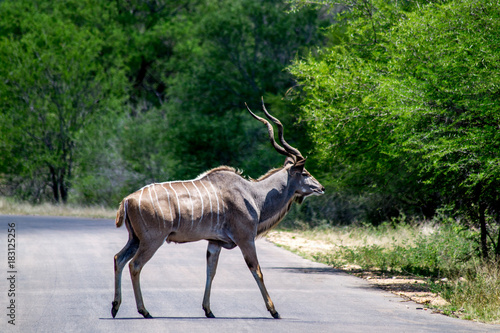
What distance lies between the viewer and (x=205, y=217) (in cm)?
959

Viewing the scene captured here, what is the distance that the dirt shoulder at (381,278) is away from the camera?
11812 mm

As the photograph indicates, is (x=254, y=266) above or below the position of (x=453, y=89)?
below

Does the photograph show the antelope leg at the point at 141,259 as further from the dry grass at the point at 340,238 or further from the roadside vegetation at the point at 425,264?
the dry grass at the point at 340,238

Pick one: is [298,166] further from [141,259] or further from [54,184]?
[54,184]

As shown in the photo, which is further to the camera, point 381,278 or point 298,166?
point 381,278

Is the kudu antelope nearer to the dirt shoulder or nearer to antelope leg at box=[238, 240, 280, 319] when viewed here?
antelope leg at box=[238, 240, 280, 319]

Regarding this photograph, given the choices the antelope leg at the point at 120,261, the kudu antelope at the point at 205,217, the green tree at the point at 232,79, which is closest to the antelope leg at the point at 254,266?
the kudu antelope at the point at 205,217

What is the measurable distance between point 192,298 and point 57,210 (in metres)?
23.3

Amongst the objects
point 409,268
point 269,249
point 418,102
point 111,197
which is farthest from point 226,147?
point 418,102

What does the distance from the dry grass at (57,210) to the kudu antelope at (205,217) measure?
21.3 metres

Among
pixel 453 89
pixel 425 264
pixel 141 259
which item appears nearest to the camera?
pixel 141 259

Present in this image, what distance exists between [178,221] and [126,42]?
37851mm

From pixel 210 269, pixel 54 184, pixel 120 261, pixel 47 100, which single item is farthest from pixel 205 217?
pixel 54 184

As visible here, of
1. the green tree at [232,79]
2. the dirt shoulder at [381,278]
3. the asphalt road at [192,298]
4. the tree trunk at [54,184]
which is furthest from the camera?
the tree trunk at [54,184]
